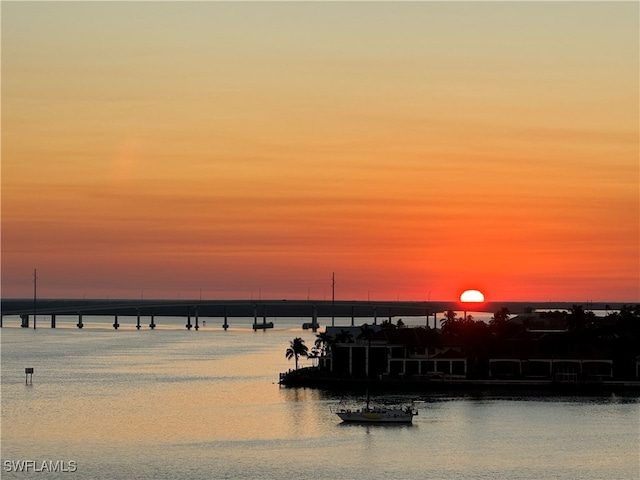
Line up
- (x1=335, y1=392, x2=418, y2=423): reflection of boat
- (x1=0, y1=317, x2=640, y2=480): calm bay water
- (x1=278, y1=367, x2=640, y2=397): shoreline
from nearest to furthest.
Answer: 1. (x1=0, y1=317, x2=640, y2=480): calm bay water
2. (x1=335, y1=392, x2=418, y2=423): reflection of boat
3. (x1=278, y1=367, x2=640, y2=397): shoreline

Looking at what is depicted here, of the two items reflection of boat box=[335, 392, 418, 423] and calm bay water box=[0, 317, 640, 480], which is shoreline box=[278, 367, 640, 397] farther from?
reflection of boat box=[335, 392, 418, 423]

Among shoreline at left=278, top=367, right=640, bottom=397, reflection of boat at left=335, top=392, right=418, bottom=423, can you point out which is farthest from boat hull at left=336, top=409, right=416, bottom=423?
shoreline at left=278, top=367, right=640, bottom=397

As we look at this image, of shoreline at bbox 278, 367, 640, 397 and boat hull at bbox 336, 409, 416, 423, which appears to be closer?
boat hull at bbox 336, 409, 416, 423

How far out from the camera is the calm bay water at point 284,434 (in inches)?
2874

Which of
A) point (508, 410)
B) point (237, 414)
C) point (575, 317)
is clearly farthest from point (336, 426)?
point (575, 317)

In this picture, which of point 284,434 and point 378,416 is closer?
point 284,434

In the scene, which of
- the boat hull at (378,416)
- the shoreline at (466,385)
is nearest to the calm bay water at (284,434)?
the boat hull at (378,416)

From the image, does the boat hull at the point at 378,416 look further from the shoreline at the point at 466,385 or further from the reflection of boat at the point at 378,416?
the shoreline at the point at 466,385

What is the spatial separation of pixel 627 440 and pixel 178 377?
5747 cm

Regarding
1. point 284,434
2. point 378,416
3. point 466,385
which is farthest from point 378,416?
point 466,385

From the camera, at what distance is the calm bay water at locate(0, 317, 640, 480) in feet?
240

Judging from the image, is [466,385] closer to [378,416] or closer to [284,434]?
[378,416]

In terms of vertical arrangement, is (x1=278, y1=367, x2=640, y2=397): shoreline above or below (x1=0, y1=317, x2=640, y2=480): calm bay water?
above

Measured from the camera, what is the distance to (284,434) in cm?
8594
